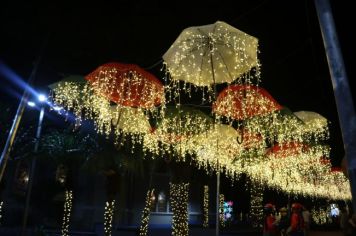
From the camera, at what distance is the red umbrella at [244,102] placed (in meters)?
7.18

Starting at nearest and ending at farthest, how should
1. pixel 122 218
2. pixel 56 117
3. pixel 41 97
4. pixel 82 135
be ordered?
pixel 41 97 < pixel 82 135 < pixel 56 117 < pixel 122 218

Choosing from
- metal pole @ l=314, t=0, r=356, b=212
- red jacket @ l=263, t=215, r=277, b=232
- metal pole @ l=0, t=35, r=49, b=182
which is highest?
metal pole @ l=0, t=35, r=49, b=182

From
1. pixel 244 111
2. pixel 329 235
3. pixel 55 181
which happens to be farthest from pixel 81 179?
pixel 329 235

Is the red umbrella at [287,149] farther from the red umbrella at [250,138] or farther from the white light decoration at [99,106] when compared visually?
the white light decoration at [99,106]

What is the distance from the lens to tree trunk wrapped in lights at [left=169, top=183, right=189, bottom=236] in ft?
37.2

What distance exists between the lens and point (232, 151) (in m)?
12.4

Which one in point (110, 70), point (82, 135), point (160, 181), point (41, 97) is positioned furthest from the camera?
point (160, 181)

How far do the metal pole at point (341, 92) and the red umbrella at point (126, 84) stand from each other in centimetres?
412

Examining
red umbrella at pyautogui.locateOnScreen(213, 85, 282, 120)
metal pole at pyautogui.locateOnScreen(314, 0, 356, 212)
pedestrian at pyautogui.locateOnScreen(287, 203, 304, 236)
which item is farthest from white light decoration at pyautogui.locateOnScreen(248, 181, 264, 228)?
metal pole at pyautogui.locateOnScreen(314, 0, 356, 212)

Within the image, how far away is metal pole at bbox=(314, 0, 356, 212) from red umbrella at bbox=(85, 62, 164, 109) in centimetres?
412

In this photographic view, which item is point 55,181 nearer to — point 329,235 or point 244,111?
point 244,111

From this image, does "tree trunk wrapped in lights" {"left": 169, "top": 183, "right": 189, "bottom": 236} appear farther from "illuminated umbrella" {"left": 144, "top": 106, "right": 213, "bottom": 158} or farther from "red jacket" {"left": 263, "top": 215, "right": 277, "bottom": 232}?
"red jacket" {"left": 263, "top": 215, "right": 277, "bottom": 232}

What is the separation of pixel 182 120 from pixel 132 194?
43.8ft

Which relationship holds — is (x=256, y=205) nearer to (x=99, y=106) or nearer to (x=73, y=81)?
(x=99, y=106)
